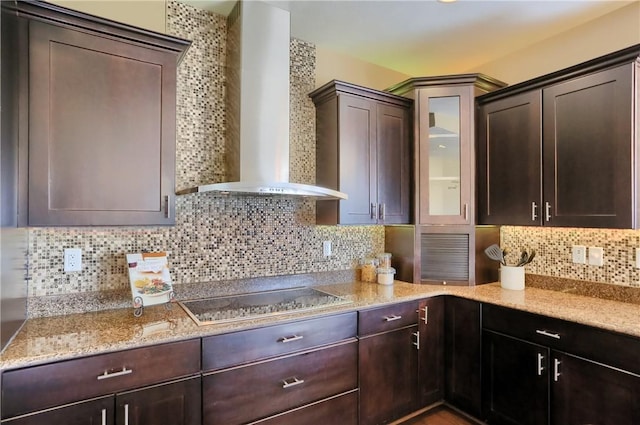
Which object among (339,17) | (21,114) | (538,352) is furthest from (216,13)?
(538,352)

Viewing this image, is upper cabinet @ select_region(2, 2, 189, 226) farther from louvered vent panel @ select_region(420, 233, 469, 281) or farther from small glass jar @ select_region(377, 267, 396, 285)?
louvered vent panel @ select_region(420, 233, 469, 281)

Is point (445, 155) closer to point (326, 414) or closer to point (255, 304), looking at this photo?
point (255, 304)

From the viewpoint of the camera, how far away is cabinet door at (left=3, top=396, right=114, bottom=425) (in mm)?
1258

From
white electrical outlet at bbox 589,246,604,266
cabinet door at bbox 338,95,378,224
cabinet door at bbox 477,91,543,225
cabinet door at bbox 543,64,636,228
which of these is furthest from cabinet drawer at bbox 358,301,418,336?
white electrical outlet at bbox 589,246,604,266

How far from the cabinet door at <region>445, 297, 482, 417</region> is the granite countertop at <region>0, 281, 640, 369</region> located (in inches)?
4.3

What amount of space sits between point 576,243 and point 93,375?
9.24 feet

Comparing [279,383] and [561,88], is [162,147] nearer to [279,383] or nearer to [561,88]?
[279,383]

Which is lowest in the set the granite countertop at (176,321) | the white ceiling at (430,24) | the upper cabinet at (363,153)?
the granite countertop at (176,321)

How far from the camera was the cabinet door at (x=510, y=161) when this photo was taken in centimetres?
231

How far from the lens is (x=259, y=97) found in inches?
81.4

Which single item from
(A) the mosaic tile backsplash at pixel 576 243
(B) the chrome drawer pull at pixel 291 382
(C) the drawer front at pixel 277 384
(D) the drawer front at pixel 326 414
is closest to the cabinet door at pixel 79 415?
(C) the drawer front at pixel 277 384

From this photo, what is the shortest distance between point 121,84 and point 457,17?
207 centimetres

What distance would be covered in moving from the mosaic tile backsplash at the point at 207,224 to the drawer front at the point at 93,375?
61 cm

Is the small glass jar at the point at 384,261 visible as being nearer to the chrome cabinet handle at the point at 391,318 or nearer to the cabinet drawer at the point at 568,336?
the chrome cabinet handle at the point at 391,318
